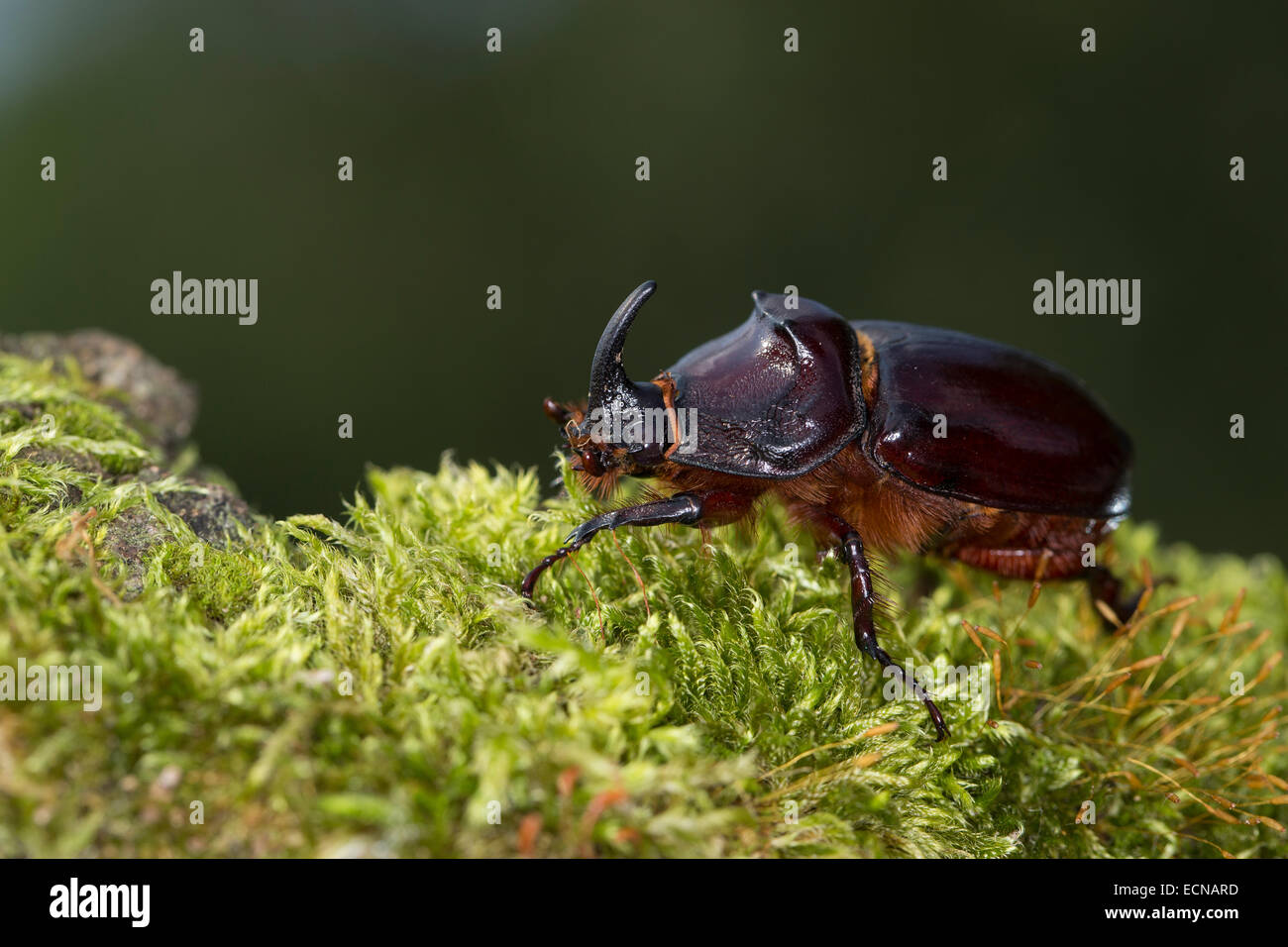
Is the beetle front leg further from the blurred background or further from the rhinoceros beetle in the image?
the blurred background

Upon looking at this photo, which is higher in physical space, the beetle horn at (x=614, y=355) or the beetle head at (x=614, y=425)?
the beetle horn at (x=614, y=355)

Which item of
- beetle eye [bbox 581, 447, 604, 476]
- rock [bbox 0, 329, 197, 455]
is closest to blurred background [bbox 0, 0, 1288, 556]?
rock [bbox 0, 329, 197, 455]

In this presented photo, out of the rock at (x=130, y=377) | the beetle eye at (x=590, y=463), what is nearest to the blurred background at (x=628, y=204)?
the rock at (x=130, y=377)

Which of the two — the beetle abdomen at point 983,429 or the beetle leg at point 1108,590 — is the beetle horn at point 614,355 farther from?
the beetle leg at point 1108,590

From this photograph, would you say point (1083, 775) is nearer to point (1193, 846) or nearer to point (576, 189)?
point (1193, 846)

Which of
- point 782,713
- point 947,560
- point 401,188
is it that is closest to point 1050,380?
point 947,560

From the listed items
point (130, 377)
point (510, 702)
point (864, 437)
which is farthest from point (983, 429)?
point (130, 377)
